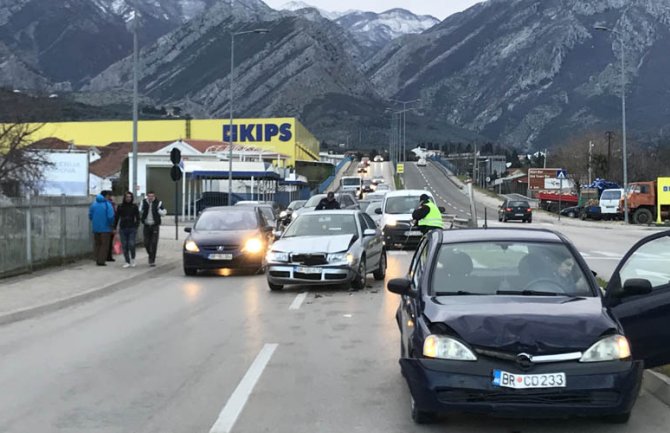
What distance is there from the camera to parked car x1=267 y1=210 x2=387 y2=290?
13.4 meters

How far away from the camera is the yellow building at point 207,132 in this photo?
8419cm

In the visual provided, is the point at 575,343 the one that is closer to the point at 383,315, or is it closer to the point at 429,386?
the point at 429,386

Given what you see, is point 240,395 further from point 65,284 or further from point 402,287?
point 65,284

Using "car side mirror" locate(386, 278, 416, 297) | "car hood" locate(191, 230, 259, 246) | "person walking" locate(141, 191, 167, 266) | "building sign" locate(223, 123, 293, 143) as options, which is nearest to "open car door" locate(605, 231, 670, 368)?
"car side mirror" locate(386, 278, 416, 297)

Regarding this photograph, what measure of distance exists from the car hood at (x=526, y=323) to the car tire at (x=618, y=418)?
2.32 ft

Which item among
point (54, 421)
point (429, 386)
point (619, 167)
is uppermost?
point (619, 167)

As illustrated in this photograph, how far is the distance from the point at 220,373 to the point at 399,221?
54.2 feet

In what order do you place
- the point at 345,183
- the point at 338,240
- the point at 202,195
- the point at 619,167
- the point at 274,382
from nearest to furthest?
the point at 274,382
the point at 338,240
the point at 202,195
the point at 345,183
the point at 619,167

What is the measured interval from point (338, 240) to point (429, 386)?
890cm

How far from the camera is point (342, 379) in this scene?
7.15m

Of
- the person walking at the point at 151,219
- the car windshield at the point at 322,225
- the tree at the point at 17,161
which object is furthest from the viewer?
the tree at the point at 17,161

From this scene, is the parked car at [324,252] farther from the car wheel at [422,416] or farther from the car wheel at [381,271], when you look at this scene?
the car wheel at [422,416]

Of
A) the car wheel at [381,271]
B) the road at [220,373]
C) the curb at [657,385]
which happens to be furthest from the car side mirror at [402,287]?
the car wheel at [381,271]

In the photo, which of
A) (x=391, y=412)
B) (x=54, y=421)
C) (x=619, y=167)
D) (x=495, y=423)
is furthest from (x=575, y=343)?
(x=619, y=167)
